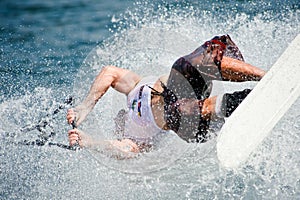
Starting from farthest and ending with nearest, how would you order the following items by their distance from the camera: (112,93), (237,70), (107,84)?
(112,93) < (107,84) < (237,70)

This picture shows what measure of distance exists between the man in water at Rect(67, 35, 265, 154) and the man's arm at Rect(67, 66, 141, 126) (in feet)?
0.05

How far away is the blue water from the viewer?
138 inches

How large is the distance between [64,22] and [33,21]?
466 mm

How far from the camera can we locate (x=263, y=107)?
3072 mm

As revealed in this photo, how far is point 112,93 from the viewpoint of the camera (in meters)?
4.44

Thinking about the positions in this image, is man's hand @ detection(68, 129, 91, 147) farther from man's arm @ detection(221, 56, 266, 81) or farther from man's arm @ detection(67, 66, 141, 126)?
man's arm @ detection(221, 56, 266, 81)

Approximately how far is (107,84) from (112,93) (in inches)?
36.0

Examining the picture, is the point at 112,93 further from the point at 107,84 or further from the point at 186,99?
the point at 186,99

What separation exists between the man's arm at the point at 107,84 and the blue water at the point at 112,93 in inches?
14.1

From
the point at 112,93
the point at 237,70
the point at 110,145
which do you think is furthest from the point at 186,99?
the point at 112,93

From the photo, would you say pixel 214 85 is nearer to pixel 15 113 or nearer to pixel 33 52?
pixel 15 113

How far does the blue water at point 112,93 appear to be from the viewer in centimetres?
351

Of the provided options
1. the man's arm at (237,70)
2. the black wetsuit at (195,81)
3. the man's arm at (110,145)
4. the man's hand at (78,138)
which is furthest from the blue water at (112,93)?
the man's arm at (237,70)

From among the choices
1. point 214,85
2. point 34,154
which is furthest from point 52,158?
point 214,85
